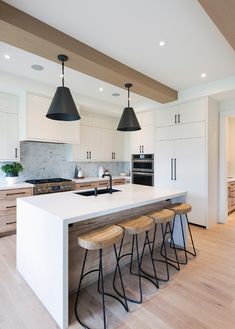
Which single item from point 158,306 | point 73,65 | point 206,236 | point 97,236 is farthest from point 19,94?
point 206,236

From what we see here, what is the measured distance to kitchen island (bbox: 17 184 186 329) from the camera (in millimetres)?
1621

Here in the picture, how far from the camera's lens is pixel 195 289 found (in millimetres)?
2105

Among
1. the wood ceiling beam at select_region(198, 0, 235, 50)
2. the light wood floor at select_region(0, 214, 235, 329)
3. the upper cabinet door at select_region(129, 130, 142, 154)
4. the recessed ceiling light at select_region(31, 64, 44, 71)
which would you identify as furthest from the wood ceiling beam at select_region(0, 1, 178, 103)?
the light wood floor at select_region(0, 214, 235, 329)

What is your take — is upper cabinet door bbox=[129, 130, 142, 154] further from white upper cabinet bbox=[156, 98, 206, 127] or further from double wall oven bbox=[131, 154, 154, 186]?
white upper cabinet bbox=[156, 98, 206, 127]

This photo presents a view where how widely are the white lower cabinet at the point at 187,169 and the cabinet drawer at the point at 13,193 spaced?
2.86 meters

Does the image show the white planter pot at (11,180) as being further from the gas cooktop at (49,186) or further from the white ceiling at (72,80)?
the white ceiling at (72,80)

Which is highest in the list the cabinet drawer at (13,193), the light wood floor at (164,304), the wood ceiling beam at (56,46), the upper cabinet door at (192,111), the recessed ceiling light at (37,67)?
the recessed ceiling light at (37,67)

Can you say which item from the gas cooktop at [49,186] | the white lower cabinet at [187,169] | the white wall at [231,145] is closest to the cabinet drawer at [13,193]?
the gas cooktop at [49,186]

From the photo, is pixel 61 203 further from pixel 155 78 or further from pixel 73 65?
pixel 155 78

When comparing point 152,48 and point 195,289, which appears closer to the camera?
point 195,289

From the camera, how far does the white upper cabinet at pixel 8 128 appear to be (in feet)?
12.0

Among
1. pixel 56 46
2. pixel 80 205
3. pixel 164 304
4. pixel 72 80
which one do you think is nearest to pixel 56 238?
pixel 80 205

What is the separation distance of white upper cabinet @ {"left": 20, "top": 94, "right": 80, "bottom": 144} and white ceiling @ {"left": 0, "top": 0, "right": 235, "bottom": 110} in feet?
1.56

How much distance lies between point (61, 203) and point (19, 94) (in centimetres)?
273
